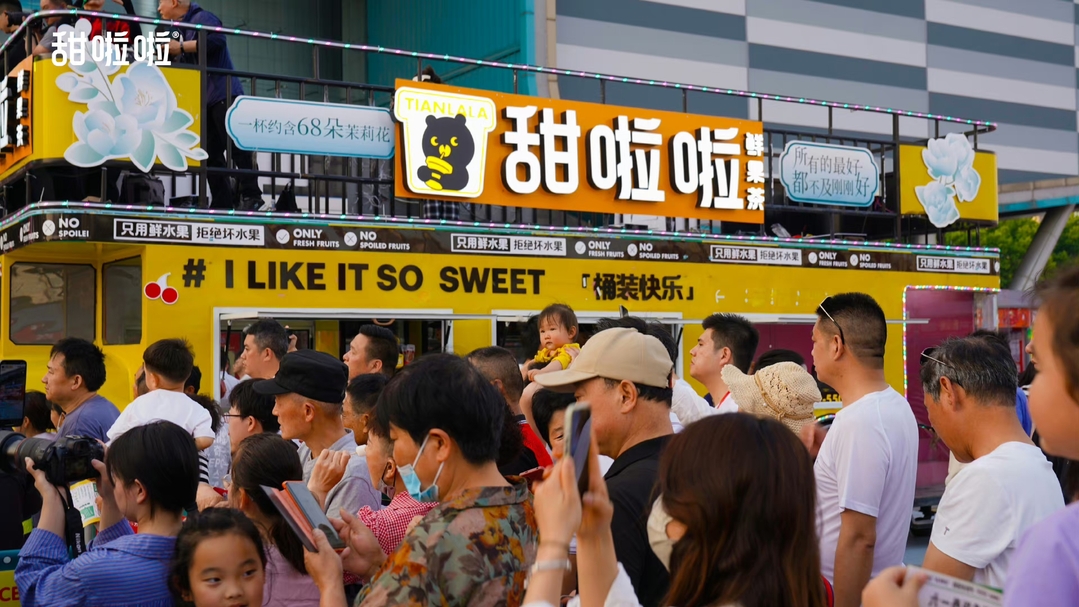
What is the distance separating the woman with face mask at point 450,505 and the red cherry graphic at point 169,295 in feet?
21.4

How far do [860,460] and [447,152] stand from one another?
281 inches

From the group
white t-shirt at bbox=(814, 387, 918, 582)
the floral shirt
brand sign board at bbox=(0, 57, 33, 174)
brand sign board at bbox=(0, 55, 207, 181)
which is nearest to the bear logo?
brand sign board at bbox=(0, 55, 207, 181)

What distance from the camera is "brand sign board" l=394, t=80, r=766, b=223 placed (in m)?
10.4

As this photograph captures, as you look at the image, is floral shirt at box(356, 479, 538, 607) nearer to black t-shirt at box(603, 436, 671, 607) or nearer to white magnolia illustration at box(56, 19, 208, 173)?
black t-shirt at box(603, 436, 671, 607)

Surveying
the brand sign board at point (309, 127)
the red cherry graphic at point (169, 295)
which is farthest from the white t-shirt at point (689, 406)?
the brand sign board at point (309, 127)

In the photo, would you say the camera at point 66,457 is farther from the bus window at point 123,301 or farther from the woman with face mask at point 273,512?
the bus window at point 123,301

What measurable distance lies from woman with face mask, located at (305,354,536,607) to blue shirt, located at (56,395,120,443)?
147 inches

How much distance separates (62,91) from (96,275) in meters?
1.84

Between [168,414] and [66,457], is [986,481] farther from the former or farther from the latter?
[168,414]

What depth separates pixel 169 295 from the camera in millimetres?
9086

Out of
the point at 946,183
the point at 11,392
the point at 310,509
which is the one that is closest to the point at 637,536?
the point at 310,509

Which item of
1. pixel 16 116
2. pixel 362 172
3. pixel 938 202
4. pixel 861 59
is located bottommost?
pixel 938 202

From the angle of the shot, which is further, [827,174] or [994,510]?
[827,174]

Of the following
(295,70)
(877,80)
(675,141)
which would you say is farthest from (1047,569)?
(877,80)
